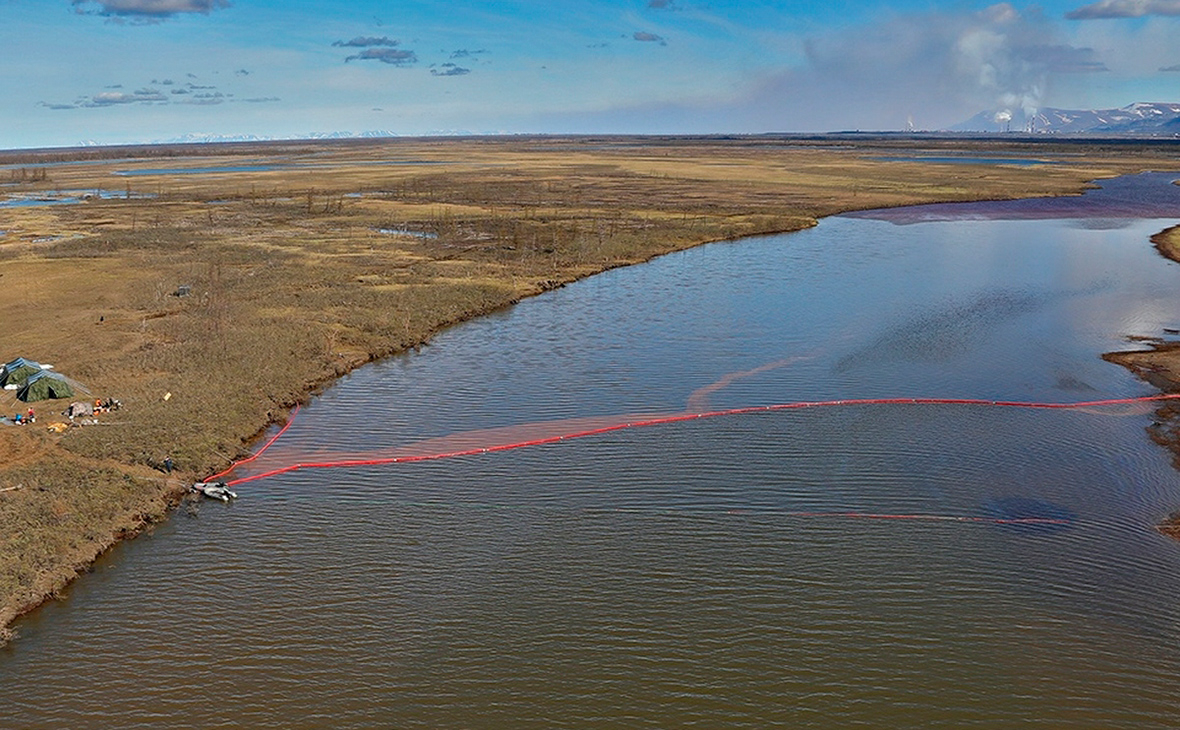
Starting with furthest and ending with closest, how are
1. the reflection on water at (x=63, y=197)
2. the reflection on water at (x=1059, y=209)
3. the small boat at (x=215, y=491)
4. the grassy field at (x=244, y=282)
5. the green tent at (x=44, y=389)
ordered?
the reflection on water at (x=63, y=197), the reflection on water at (x=1059, y=209), the green tent at (x=44, y=389), the small boat at (x=215, y=491), the grassy field at (x=244, y=282)

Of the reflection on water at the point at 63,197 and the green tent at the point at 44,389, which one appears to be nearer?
the green tent at the point at 44,389

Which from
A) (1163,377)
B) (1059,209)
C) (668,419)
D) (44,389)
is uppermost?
(1059,209)

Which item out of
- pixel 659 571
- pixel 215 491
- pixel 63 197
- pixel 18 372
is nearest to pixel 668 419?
pixel 659 571

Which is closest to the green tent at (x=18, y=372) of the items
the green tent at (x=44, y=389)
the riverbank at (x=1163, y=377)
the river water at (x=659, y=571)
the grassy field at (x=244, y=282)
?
the green tent at (x=44, y=389)

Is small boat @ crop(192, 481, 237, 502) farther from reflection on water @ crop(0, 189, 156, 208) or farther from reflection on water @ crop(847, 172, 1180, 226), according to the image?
reflection on water @ crop(0, 189, 156, 208)

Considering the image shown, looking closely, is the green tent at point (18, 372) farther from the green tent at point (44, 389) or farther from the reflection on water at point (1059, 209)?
the reflection on water at point (1059, 209)

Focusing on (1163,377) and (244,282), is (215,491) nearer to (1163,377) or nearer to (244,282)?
(244,282)
